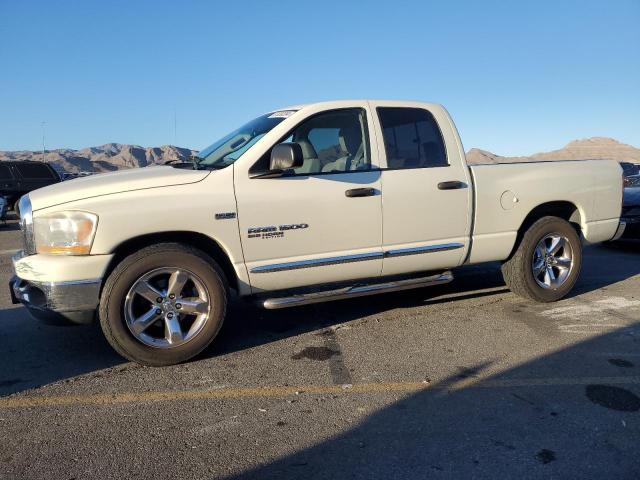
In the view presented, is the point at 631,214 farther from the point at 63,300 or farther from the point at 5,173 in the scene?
the point at 5,173

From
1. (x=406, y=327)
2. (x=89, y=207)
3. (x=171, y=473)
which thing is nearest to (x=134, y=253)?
(x=89, y=207)

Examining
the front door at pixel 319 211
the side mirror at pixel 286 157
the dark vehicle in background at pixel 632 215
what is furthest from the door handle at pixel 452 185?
the dark vehicle in background at pixel 632 215

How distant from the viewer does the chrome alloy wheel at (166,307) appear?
3713 millimetres

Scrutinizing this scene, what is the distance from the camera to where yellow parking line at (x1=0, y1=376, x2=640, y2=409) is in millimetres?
3268

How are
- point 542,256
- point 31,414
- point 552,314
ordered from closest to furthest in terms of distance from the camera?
point 31,414
point 552,314
point 542,256

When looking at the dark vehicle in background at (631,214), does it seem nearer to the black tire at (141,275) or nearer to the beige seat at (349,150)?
the beige seat at (349,150)

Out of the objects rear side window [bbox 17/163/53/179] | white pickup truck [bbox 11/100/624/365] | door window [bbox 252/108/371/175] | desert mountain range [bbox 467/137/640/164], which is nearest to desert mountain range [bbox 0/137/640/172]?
desert mountain range [bbox 467/137/640/164]

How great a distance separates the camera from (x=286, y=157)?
3900 millimetres

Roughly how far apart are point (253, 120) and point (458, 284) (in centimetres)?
298

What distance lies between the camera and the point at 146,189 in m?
3.72

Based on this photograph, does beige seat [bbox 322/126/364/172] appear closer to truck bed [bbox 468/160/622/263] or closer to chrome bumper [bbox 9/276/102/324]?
truck bed [bbox 468/160/622/263]

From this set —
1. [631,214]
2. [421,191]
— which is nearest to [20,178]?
[421,191]

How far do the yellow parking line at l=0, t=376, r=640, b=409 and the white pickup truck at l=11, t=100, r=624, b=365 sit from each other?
0.45m

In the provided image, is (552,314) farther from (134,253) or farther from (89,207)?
(89,207)
